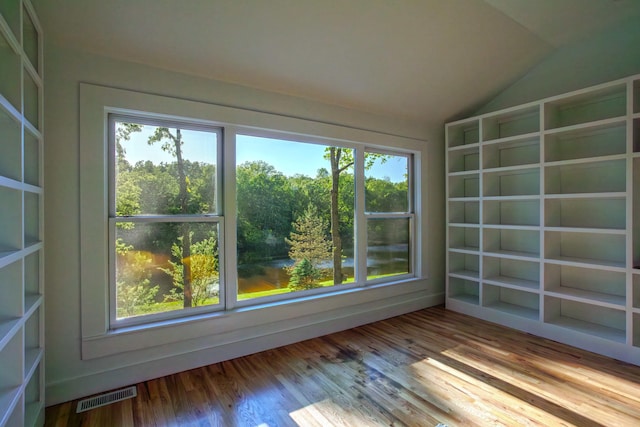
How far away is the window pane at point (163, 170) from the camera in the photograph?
7.63 feet

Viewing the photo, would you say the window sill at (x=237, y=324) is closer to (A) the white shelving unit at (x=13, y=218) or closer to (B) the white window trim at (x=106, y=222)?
(B) the white window trim at (x=106, y=222)

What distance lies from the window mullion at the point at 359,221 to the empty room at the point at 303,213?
23 mm

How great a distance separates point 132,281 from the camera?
7.68 feet

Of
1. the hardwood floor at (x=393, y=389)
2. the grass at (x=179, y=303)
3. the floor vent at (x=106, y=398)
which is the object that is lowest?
the hardwood floor at (x=393, y=389)

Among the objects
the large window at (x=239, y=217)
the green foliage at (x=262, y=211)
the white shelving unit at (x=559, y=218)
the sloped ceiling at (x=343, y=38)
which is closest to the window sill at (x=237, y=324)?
the large window at (x=239, y=217)

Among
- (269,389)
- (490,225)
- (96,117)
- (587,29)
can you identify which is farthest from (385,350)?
(587,29)

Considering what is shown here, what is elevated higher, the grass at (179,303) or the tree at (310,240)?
the tree at (310,240)

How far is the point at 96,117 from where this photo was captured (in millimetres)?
2133

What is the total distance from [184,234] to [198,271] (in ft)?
1.11

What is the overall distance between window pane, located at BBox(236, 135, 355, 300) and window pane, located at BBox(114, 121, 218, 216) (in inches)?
11.6

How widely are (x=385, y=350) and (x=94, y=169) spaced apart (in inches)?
108

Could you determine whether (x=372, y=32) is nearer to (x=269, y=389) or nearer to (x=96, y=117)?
(x=96, y=117)

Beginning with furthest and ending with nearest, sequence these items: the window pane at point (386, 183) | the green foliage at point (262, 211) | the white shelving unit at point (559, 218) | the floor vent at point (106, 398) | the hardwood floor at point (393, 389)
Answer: the window pane at point (386, 183) < the green foliage at point (262, 211) < the white shelving unit at point (559, 218) < the floor vent at point (106, 398) < the hardwood floor at point (393, 389)

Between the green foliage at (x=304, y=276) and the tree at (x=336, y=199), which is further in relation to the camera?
the tree at (x=336, y=199)
